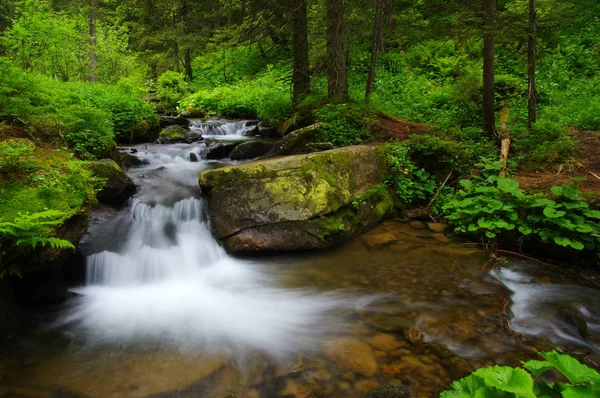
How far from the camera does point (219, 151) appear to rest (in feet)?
30.6

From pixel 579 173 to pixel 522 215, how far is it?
6.69ft

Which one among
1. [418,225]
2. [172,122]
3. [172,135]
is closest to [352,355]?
[418,225]

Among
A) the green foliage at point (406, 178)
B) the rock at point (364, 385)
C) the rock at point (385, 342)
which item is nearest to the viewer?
the rock at point (364, 385)

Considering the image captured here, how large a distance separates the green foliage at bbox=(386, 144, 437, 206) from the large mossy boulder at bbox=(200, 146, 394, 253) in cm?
107

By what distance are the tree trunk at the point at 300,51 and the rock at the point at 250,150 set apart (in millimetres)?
2372

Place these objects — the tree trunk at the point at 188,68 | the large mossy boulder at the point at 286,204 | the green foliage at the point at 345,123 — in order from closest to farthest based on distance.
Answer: the large mossy boulder at the point at 286,204 < the green foliage at the point at 345,123 < the tree trunk at the point at 188,68

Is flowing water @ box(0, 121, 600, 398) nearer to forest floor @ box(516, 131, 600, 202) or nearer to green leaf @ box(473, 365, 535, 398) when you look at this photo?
green leaf @ box(473, 365, 535, 398)

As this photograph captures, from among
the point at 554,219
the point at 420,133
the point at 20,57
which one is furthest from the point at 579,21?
the point at 20,57

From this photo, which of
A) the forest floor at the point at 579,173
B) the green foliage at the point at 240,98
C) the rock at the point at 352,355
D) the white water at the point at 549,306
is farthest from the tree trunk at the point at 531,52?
the rock at the point at 352,355

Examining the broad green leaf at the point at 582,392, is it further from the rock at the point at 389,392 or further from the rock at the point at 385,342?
the rock at the point at 385,342

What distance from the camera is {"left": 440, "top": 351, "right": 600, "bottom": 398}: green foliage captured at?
5.53 feet

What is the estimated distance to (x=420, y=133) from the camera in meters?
8.32

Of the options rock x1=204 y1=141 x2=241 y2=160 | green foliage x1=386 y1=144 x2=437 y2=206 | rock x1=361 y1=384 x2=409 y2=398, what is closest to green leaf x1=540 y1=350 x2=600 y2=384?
rock x1=361 y1=384 x2=409 y2=398

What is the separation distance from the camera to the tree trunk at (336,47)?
29.6 ft
